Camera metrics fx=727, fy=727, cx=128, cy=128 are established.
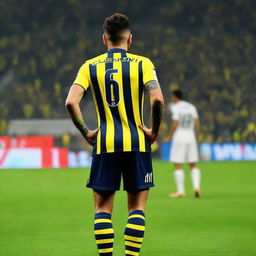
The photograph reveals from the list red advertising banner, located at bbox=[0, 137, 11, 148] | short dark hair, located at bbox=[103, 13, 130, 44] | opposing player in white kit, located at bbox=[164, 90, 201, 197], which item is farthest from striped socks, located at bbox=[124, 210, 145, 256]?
red advertising banner, located at bbox=[0, 137, 11, 148]

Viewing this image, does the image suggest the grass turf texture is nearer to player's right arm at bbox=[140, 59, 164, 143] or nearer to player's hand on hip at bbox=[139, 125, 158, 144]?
player's hand on hip at bbox=[139, 125, 158, 144]

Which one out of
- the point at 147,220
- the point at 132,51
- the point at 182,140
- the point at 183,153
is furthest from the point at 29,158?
the point at 147,220

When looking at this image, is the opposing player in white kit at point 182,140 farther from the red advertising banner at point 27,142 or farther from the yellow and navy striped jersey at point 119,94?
the red advertising banner at point 27,142

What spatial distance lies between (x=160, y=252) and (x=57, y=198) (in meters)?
6.64

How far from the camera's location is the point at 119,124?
4684mm

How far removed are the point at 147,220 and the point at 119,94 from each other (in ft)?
15.9

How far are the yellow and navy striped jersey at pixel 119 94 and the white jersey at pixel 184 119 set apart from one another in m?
8.44

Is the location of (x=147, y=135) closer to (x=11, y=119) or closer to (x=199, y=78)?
(x=11, y=119)

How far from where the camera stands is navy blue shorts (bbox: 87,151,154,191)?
465cm

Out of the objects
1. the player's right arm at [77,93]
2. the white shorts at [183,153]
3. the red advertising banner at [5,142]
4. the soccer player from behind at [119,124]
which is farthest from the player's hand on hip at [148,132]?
the red advertising banner at [5,142]

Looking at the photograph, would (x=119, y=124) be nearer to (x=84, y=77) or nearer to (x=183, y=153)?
(x=84, y=77)

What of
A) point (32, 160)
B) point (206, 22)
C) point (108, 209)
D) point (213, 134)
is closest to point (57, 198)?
point (108, 209)

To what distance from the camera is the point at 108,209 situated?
471 centimetres

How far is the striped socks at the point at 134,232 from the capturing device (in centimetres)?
465
